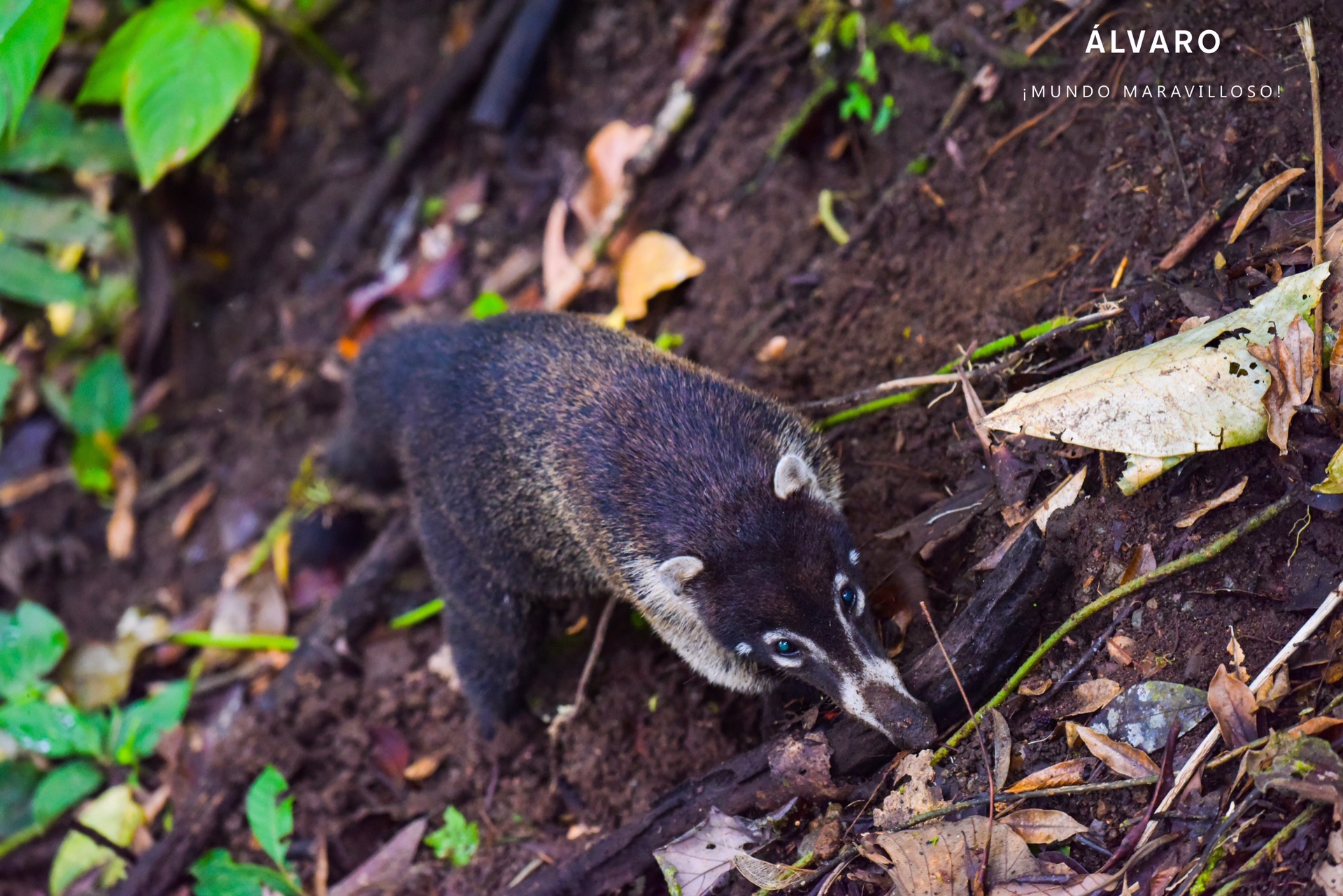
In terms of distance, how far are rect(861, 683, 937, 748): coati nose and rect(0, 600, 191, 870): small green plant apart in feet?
14.0

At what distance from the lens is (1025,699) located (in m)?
3.63

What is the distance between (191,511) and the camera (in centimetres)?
752

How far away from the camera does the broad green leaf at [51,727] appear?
18.5 ft

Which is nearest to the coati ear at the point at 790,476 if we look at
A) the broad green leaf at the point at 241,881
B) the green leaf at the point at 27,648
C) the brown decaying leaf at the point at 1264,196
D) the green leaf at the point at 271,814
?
the brown decaying leaf at the point at 1264,196

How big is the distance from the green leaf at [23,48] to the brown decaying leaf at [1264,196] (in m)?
5.69

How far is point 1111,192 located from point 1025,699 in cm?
230

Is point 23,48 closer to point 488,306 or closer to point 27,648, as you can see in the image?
point 488,306

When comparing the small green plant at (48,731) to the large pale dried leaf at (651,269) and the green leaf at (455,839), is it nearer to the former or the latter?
the green leaf at (455,839)

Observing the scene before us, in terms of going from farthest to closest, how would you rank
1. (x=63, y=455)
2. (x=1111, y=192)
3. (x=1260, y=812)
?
(x=63, y=455) < (x=1111, y=192) < (x=1260, y=812)

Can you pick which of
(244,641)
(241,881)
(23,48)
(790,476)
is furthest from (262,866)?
(23,48)

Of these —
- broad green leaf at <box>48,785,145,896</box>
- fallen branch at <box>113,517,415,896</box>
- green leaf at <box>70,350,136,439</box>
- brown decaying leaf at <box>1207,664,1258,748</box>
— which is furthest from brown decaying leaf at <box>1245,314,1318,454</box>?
green leaf at <box>70,350,136,439</box>

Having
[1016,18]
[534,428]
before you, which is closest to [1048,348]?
Result: [1016,18]

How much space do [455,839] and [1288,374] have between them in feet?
13.6

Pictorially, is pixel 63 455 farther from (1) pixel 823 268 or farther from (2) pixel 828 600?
(2) pixel 828 600
